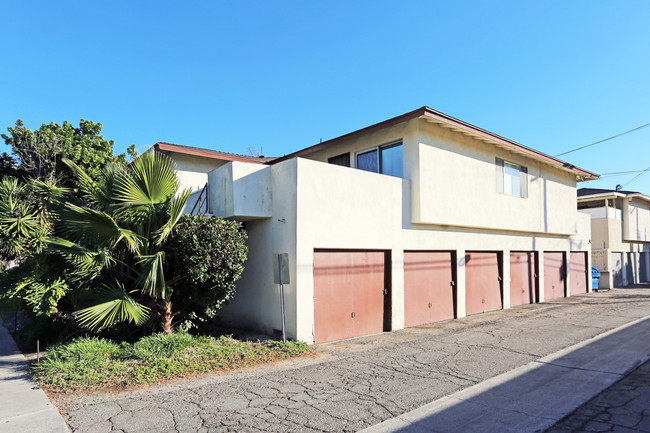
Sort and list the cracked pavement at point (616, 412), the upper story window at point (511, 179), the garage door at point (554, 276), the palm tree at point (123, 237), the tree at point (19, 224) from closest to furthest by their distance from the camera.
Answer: the cracked pavement at point (616, 412) < the palm tree at point (123, 237) < the tree at point (19, 224) < the upper story window at point (511, 179) < the garage door at point (554, 276)

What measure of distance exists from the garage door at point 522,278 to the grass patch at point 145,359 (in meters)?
10.4

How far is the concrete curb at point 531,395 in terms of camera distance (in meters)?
4.77

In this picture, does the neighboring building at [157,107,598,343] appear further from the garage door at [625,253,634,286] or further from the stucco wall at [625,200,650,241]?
the garage door at [625,253,634,286]

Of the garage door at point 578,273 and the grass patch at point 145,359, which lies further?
the garage door at point 578,273

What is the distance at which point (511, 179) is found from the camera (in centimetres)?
1509

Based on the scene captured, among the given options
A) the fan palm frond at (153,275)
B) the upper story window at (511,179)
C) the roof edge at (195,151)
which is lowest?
the fan palm frond at (153,275)

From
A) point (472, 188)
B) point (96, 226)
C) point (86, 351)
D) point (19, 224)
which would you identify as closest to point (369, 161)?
point (472, 188)

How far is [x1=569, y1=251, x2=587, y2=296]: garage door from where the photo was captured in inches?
783

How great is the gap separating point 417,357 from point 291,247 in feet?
11.3

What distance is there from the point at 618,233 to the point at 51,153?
30.7 metres

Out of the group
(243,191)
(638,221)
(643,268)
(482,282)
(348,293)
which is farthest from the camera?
(643,268)

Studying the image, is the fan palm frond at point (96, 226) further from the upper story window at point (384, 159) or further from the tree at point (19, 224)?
the upper story window at point (384, 159)

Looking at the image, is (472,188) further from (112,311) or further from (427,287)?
A: (112,311)

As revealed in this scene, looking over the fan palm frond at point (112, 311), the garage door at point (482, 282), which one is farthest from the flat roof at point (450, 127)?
the fan palm frond at point (112, 311)
